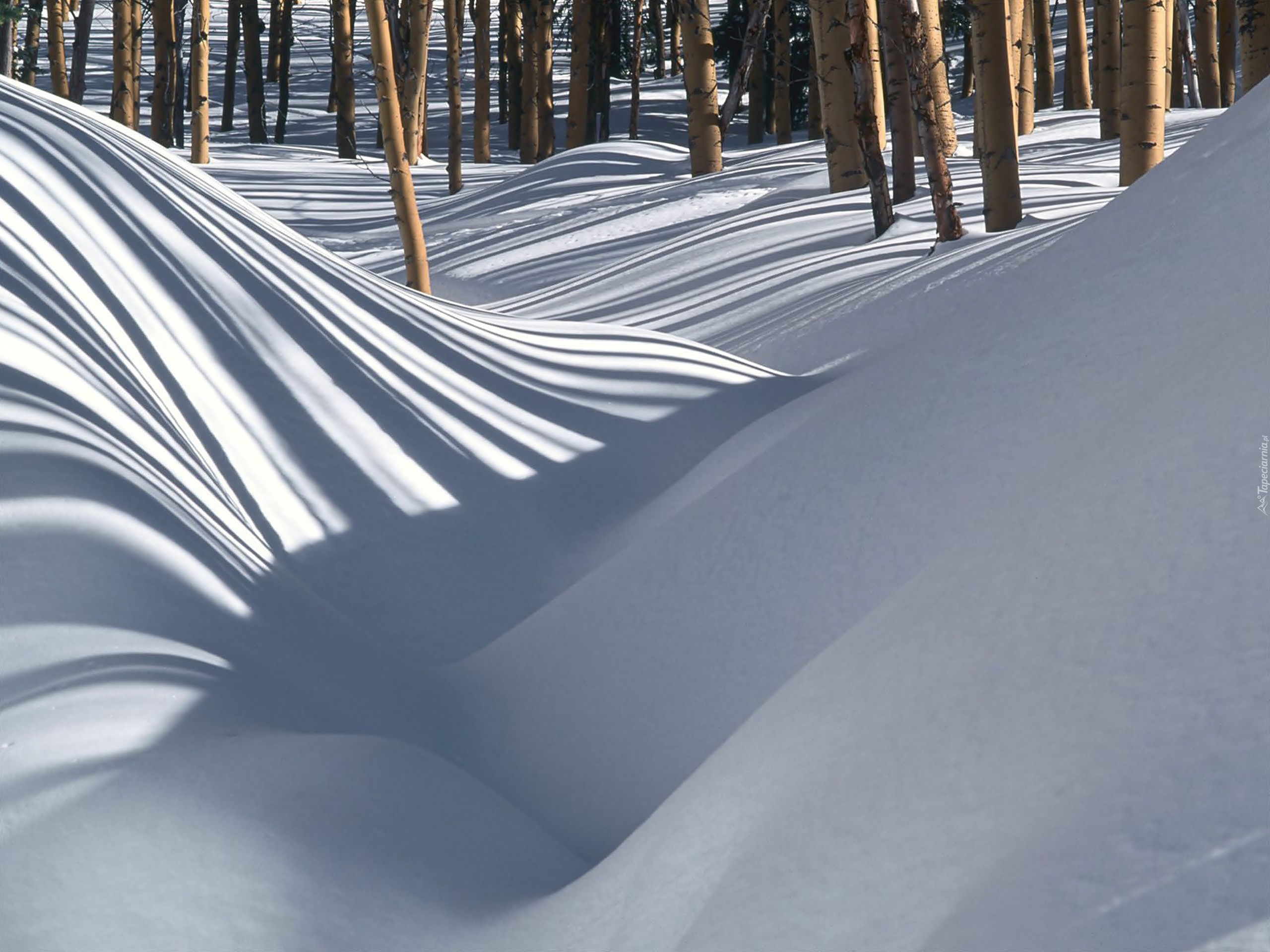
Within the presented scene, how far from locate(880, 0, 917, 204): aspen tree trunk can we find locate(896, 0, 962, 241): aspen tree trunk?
0.21 ft

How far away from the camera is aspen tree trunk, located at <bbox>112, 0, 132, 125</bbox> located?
1442 cm

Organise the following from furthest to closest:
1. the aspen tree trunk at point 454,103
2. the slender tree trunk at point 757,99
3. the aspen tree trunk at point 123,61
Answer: the slender tree trunk at point 757,99, the aspen tree trunk at point 123,61, the aspen tree trunk at point 454,103

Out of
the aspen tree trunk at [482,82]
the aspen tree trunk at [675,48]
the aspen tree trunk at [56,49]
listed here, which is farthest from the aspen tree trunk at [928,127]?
the aspen tree trunk at [675,48]

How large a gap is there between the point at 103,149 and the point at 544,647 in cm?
270

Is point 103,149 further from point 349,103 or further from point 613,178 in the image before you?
point 349,103

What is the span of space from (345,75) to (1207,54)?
38.0 ft

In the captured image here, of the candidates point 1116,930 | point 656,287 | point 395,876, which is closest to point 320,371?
point 395,876

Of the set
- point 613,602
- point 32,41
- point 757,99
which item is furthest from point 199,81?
point 613,602

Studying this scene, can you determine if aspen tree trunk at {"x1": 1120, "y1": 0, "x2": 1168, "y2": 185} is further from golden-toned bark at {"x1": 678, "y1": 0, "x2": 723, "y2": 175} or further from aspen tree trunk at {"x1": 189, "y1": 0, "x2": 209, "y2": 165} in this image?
aspen tree trunk at {"x1": 189, "y1": 0, "x2": 209, "y2": 165}

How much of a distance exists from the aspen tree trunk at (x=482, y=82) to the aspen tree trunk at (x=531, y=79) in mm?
608

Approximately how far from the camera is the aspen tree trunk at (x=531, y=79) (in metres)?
16.7

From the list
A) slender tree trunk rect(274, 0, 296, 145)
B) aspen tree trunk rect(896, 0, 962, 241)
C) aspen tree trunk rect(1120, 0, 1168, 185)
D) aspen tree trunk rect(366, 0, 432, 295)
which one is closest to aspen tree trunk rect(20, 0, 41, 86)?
slender tree trunk rect(274, 0, 296, 145)

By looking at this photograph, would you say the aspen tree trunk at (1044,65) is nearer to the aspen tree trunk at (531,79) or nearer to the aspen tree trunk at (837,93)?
the aspen tree trunk at (531,79)

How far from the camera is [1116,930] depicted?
1.24 metres
